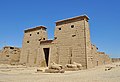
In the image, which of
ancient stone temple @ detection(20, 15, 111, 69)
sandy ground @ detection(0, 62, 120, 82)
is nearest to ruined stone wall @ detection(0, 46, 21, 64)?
ancient stone temple @ detection(20, 15, 111, 69)

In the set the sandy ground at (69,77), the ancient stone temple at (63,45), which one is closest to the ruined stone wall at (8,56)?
the ancient stone temple at (63,45)

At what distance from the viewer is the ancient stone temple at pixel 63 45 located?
1873 cm

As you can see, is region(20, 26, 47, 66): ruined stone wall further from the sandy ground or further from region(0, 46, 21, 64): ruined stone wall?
the sandy ground

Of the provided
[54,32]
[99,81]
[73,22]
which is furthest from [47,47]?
[99,81]

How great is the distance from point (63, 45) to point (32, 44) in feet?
25.2

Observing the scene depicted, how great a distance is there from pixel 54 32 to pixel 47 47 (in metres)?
2.84

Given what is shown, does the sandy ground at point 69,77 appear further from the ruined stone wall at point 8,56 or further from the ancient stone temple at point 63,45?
the ruined stone wall at point 8,56

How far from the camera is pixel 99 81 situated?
7434 mm

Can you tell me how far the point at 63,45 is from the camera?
68.9ft

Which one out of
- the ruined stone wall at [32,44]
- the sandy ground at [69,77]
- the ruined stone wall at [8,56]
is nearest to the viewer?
the sandy ground at [69,77]

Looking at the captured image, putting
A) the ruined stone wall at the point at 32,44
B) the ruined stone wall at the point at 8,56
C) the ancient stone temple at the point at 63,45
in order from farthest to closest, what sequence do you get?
the ruined stone wall at the point at 8,56, the ruined stone wall at the point at 32,44, the ancient stone temple at the point at 63,45

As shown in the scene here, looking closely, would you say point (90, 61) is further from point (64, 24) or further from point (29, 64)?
point (29, 64)

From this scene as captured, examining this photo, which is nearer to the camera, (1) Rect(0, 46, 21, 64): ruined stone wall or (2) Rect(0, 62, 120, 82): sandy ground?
(2) Rect(0, 62, 120, 82): sandy ground

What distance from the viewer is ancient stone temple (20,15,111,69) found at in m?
18.7
